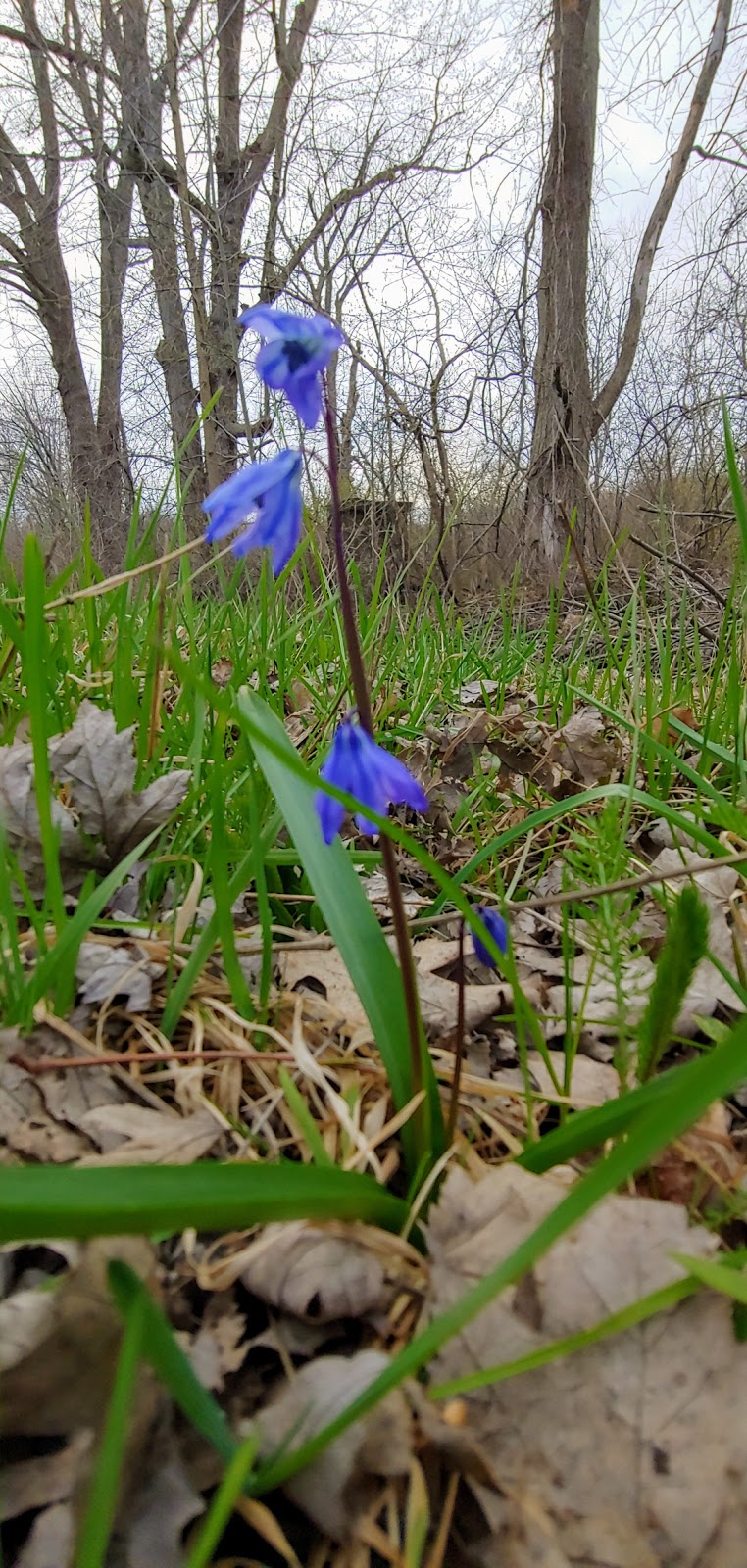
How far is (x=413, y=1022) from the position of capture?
0.80 meters

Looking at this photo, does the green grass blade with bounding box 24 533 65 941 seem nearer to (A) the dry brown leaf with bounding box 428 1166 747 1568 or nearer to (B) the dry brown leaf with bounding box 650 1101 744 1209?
(A) the dry brown leaf with bounding box 428 1166 747 1568

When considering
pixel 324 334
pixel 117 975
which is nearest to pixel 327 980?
pixel 117 975

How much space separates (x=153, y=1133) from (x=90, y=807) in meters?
0.62

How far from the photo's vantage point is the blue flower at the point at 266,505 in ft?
2.42

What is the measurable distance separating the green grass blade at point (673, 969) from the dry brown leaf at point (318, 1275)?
0.34 m

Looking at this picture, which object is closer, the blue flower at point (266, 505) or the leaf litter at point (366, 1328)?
the leaf litter at point (366, 1328)

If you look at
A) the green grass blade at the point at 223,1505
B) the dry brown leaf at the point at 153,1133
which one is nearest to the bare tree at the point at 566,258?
the dry brown leaf at the point at 153,1133

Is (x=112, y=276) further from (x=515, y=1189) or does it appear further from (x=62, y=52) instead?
(x=515, y=1189)

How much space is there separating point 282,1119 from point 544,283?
7.23m

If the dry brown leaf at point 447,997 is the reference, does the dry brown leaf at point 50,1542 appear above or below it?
below

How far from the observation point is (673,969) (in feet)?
2.57

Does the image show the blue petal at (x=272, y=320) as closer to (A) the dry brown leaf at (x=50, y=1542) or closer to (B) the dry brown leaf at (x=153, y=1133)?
(B) the dry brown leaf at (x=153, y=1133)

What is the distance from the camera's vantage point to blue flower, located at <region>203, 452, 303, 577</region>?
737 millimetres

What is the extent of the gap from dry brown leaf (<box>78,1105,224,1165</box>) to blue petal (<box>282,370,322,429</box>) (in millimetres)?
713
